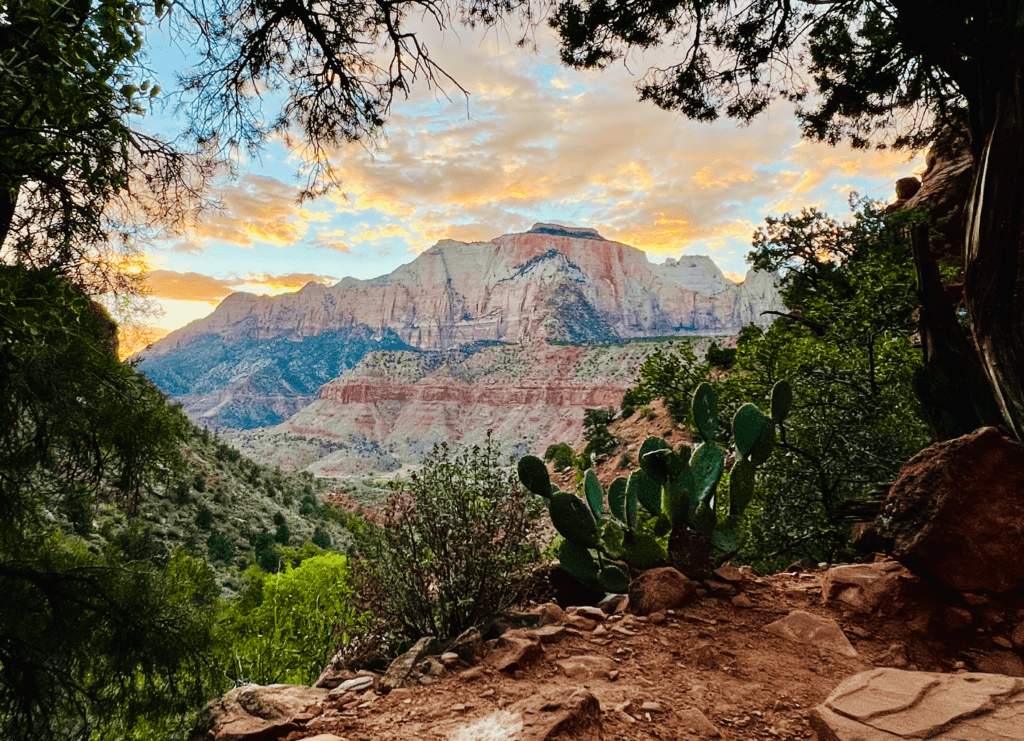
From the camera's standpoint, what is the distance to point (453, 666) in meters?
2.81

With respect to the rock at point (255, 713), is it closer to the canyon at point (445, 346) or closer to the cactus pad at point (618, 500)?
the cactus pad at point (618, 500)

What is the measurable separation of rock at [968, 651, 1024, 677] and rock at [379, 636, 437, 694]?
3.02 metres

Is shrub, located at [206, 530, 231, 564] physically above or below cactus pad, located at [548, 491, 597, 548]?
below

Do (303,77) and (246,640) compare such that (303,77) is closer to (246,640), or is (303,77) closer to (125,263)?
(125,263)

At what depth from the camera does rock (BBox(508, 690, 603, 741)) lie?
76.5 inches

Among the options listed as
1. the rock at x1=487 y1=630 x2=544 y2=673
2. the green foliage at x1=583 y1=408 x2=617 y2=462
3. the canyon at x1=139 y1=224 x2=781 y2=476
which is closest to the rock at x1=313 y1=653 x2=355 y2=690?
the rock at x1=487 y1=630 x2=544 y2=673

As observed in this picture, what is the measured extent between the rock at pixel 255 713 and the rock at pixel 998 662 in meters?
3.50

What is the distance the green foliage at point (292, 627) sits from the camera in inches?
234

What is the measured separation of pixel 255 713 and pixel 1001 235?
5.30m

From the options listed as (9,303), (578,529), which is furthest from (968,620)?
Result: (9,303)

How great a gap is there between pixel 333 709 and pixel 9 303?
2.25m

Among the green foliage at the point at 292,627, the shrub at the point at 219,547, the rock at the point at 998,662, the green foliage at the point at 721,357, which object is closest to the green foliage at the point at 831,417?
the rock at the point at 998,662

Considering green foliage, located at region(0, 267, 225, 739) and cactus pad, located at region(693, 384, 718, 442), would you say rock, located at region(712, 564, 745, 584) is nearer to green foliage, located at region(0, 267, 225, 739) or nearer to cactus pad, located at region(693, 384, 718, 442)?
cactus pad, located at region(693, 384, 718, 442)

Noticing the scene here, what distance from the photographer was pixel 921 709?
6.35 feet
